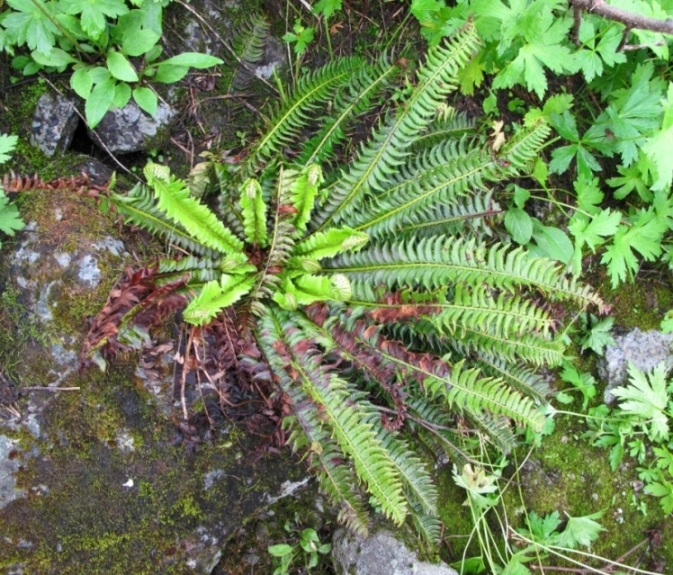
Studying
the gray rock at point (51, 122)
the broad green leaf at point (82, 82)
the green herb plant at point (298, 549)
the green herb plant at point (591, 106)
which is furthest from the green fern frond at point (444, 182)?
the green herb plant at point (298, 549)

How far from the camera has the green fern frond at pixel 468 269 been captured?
3070 millimetres

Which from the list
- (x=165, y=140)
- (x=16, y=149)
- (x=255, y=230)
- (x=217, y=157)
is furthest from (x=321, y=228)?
(x=16, y=149)

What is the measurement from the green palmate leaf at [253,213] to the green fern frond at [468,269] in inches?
24.1

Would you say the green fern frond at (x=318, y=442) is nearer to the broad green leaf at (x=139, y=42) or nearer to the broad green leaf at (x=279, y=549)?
the broad green leaf at (x=279, y=549)

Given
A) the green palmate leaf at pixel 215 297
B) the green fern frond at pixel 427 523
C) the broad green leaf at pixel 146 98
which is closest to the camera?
the green palmate leaf at pixel 215 297

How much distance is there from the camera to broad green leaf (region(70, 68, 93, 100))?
10.4ft

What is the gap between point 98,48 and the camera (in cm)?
334

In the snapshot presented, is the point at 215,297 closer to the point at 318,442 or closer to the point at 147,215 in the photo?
the point at 147,215

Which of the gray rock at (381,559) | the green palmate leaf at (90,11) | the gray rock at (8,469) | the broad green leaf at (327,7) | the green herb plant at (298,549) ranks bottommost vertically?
the green herb plant at (298,549)

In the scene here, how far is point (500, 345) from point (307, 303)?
112cm

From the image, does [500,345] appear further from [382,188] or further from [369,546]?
[369,546]

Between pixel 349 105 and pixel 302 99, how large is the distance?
272 millimetres

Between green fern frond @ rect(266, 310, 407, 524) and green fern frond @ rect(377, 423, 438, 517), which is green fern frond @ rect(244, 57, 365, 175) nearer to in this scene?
green fern frond @ rect(266, 310, 407, 524)

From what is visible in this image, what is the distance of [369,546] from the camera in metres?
3.72
